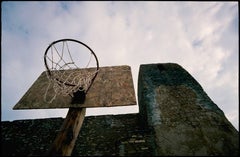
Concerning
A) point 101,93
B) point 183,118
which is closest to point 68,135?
point 101,93

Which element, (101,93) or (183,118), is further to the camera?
(183,118)

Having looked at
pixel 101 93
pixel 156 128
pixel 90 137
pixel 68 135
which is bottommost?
pixel 90 137

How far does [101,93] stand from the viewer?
4895mm

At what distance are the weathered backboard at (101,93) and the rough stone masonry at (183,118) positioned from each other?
36.9 inches

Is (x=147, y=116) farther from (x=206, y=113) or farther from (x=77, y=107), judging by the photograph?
(x=77, y=107)

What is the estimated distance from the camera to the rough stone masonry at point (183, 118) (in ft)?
14.7

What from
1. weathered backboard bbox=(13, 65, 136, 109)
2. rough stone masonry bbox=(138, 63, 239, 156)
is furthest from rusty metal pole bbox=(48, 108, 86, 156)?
rough stone masonry bbox=(138, 63, 239, 156)

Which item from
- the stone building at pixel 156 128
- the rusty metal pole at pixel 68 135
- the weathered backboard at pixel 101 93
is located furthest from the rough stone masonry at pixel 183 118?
the rusty metal pole at pixel 68 135

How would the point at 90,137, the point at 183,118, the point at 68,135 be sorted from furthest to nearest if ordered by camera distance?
the point at 90,137, the point at 183,118, the point at 68,135

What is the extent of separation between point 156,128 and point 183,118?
2.52ft

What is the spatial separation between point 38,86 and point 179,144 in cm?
377

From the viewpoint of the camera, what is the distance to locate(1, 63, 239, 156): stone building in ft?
15.0

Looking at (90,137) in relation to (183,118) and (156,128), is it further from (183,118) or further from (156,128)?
(183,118)

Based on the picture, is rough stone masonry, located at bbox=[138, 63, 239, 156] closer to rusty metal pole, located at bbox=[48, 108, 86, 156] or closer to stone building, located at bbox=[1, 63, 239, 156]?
stone building, located at bbox=[1, 63, 239, 156]
